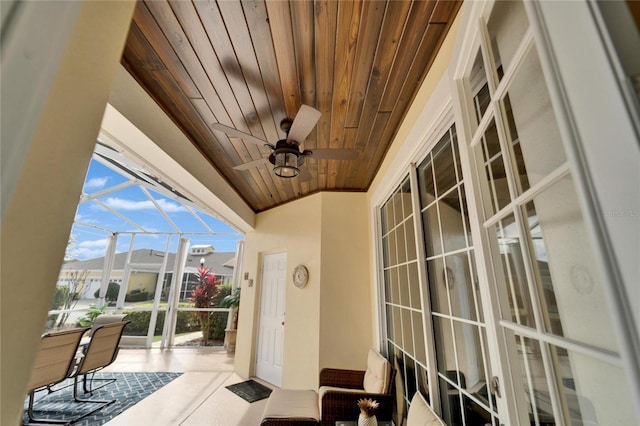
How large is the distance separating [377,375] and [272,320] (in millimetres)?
2335

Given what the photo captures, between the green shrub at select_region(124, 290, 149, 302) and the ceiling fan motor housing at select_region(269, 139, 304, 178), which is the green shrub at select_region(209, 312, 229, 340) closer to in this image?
the green shrub at select_region(124, 290, 149, 302)

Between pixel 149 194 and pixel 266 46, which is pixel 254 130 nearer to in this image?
pixel 266 46

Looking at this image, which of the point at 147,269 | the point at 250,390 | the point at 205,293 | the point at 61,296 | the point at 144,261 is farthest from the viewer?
the point at 144,261

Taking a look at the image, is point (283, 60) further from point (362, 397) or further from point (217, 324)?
point (217, 324)

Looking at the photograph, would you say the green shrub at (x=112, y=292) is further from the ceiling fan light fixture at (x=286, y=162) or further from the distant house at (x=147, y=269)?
the ceiling fan light fixture at (x=286, y=162)

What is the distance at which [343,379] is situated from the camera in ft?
8.93

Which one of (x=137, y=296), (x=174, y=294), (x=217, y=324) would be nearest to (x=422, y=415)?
(x=217, y=324)

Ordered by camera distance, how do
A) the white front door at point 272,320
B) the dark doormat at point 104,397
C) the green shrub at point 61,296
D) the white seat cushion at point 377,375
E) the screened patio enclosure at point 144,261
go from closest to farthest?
the white seat cushion at point 377,375
the dark doormat at point 104,397
the white front door at point 272,320
the green shrub at point 61,296
the screened patio enclosure at point 144,261

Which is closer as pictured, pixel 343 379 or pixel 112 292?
pixel 343 379

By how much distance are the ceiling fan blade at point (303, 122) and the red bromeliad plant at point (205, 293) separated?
5726 mm

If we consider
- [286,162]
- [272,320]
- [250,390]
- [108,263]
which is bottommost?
[250,390]

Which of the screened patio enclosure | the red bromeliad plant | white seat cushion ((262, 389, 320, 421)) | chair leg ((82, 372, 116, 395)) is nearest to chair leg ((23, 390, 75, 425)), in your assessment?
chair leg ((82, 372, 116, 395))

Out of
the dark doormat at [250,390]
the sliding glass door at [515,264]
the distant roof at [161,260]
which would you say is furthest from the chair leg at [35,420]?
the distant roof at [161,260]

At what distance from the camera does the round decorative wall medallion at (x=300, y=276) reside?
3738mm
